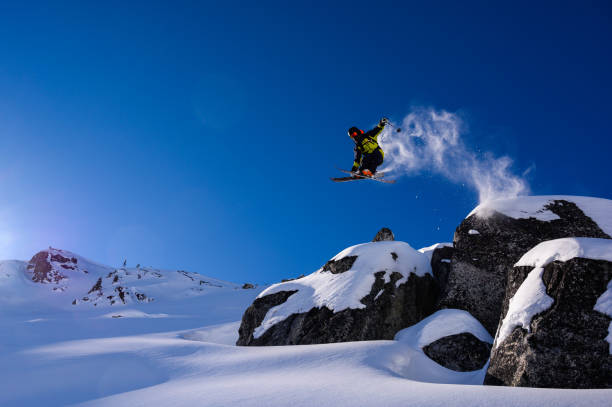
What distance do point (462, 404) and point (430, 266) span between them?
409 inches

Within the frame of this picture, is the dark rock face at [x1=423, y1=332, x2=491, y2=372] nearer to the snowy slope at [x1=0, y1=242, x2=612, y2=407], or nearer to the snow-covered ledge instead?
the snowy slope at [x1=0, y1=242, x2=612, y2=407]

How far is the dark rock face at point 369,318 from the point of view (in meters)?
10.6

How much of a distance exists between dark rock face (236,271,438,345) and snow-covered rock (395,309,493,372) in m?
0.98

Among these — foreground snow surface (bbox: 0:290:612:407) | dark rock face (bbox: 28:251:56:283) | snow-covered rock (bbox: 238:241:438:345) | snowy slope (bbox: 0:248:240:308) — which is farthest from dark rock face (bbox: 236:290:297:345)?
dark rock face (bbox: 28:251:56:283)

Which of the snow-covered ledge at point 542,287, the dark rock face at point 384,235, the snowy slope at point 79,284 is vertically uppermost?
the dark rock face at point 384,235

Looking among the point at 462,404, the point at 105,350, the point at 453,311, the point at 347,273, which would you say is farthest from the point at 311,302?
the point at 462,404

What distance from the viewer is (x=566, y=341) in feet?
17.1

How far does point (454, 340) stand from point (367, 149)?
746cm

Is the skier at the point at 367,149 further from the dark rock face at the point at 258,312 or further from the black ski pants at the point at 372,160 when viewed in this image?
the dark rock face at the point at 258,312

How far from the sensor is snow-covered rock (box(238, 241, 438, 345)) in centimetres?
1077

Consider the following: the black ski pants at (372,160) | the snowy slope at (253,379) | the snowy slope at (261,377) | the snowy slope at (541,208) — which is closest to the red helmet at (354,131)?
the black ski pants at (372,160)

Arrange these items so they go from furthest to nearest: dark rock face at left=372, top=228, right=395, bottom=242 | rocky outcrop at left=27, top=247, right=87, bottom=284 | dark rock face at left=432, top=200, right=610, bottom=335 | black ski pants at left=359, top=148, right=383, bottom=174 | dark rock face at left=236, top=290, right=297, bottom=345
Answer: rocky outcrop at left=27, top=247, right=87, bottom=284 → dark rock face at left=372, top=228, right=395, bottom=242 → black ski pants at left=359, top=148, right=383, bottom=174 → dark rock face at left=236, top=290, right=297, bottom=345 → dark rock face at left=432, top=200, right=610, bottom=335

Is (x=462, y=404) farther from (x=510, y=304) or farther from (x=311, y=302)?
(x=311, y=302)

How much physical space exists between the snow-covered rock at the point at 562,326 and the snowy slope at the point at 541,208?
18.0 feet
